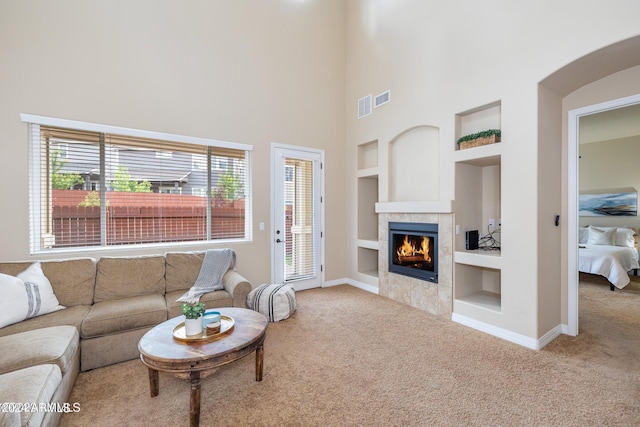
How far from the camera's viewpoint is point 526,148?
2.93 m

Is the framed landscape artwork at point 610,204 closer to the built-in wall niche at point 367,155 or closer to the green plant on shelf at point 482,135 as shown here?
the green plant on shelf at point 482,135

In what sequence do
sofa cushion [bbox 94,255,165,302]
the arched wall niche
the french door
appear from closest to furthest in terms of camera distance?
sofa cushion [bbox 94,255,165,302] < the arched wall niche < the french door

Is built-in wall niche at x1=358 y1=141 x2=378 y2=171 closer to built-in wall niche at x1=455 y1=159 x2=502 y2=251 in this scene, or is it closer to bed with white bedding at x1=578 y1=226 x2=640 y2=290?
built-in wall niche at x1=455 y1=159 x2=502 y2=251

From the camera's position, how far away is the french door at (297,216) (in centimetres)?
466

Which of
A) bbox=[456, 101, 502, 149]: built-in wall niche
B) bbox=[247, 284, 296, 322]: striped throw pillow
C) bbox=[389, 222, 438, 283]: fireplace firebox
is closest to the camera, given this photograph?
bbox=[456, 101, 502, 149]: built-in wall niche

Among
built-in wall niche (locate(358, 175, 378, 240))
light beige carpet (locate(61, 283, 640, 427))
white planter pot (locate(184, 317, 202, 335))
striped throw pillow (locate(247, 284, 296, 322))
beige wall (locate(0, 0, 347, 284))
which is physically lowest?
light beige carpet (locate(61, 283, 640, 427))

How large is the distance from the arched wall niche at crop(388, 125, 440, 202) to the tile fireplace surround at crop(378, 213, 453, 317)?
35cm

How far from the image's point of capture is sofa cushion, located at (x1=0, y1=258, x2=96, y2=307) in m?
2.74

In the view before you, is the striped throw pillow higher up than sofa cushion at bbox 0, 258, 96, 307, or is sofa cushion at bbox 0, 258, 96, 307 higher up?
sofa cushion at bbox 0, 258, 96, 307

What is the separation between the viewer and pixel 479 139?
3.32 meters

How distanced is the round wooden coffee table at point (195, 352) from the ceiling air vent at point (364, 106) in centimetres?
396

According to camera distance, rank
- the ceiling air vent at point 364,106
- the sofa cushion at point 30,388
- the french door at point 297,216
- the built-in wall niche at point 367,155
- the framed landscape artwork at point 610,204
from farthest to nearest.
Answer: the framed landscape artwork at point 610,204, the built-in wall niche at point 367,155, the ceiling air vent at point 364,106, the french door at point 297,216, the sofa cushion at point 30,388

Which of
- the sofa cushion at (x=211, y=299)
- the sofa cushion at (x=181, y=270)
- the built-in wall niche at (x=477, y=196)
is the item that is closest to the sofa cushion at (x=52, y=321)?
the sofa cushion at (x=211, y=299)

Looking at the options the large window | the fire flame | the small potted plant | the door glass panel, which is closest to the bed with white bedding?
the fire flame
